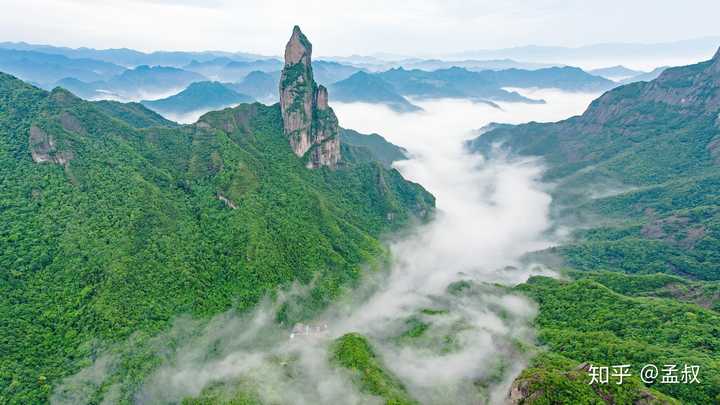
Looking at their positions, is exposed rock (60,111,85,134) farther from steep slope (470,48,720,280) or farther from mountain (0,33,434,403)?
steep slope (470,48,720,280)

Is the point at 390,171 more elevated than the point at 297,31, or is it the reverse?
the point at 297,31

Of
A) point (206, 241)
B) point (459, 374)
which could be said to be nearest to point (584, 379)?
point (459, 374)

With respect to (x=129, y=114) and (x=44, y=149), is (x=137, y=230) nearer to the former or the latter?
(x=44, y=149)

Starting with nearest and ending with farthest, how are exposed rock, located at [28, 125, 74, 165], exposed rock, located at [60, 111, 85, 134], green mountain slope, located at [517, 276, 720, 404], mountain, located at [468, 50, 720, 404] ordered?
green mountain slope, located at [517, 276, 720, 404] → mountain, located at [468, 50, 720, 404] → exposed rock, located at [28, 125, 74, 165] → exposed rock, located at [60, 111, 85, 134]

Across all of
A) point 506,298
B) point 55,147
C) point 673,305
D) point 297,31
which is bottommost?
point 506,298

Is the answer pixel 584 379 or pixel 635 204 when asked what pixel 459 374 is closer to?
pixel 584 379

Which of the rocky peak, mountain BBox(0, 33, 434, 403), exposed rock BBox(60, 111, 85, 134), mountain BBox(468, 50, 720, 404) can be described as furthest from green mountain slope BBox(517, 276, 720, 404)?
exposed rock BBox(60, 111, 85, 134)

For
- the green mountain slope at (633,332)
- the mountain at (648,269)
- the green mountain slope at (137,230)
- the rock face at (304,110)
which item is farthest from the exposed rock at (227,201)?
the green mountain slope at (633,332)
